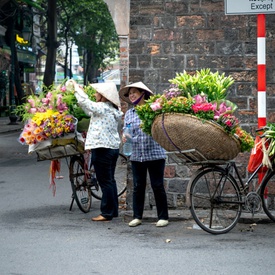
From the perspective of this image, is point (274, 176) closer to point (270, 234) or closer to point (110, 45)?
point (270, 234)

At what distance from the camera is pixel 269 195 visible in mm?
10289

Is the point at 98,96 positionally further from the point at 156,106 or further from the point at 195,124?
the point at 195,124

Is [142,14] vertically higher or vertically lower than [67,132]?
higher

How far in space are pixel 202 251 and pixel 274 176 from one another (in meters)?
2.08

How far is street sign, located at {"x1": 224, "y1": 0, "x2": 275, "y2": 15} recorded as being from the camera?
963cm

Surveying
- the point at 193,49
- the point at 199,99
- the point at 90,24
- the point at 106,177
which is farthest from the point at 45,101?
the point at 90,24

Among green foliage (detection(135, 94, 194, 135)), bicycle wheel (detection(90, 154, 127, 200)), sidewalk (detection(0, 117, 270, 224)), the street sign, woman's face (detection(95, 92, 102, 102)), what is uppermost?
the street sign

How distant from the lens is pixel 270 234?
9000 mm

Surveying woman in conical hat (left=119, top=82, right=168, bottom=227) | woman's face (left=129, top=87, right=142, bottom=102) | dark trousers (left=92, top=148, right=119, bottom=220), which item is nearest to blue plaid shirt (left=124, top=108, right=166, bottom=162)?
woman in conical hat (left=119, top=82, right=168, bottom=227)

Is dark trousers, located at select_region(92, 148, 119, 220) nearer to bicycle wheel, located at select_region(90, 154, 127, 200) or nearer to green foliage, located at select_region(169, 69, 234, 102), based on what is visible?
bicycle wheel, located at select_region(90, 154, 127, 200)

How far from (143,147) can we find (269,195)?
1.78 m

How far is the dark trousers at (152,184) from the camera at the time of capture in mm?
9594

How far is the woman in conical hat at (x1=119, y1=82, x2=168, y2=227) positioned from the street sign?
1301mm

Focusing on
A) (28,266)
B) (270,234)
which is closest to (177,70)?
(270,234)
